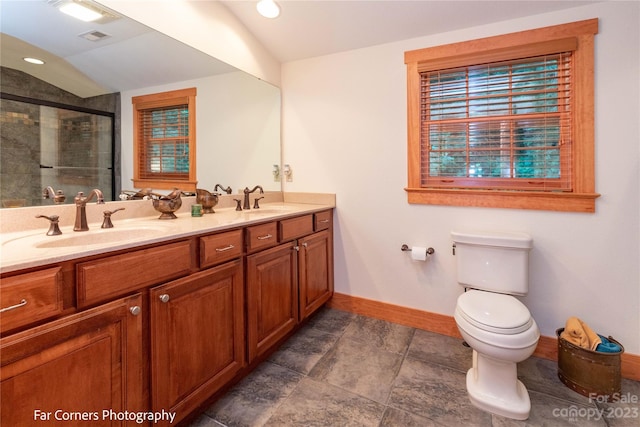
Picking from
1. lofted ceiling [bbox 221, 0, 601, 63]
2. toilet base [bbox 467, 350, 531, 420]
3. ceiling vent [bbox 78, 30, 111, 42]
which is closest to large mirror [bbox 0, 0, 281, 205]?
ceiling vent [bbox 78, 30, 111, 42]

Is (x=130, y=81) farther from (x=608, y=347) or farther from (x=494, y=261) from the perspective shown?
(x=608, y=347)

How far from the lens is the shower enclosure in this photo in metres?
1.27

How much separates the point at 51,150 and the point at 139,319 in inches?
35.9

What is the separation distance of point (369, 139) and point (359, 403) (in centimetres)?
176

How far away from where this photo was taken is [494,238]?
1826mm

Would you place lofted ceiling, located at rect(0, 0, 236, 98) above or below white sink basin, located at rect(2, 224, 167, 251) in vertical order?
above

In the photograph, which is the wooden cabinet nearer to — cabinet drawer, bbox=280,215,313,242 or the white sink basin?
cabinet drawer, bbox=280,215,313,242

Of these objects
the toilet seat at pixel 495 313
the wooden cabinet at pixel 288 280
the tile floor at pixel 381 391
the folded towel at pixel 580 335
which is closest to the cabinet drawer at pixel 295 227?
the wooden cabinet at pixel 288 280

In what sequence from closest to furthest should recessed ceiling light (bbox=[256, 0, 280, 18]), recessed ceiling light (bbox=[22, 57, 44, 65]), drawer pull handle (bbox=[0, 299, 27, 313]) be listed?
drawer pull handle (bbox=[0, 299, 27, 313]) → recessed ceiling light (bbox=[22, 57, 44, 65]) → recessed ceiling light (bbox=[256, 0, 280, 18])

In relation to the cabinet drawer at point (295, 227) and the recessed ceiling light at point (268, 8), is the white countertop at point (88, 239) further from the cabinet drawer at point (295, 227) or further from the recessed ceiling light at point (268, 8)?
the recessed ceiling light at point (268, 8)

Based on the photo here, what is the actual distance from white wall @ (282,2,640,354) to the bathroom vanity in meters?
0.86

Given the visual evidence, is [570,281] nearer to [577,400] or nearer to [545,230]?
[545,230]

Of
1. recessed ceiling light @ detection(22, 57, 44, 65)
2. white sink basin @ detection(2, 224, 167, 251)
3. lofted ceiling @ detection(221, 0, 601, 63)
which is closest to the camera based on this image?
white sink basin @ detection(2, 224, 167, 251)

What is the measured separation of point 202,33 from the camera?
1985 millimetres
